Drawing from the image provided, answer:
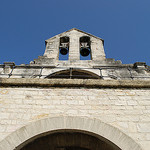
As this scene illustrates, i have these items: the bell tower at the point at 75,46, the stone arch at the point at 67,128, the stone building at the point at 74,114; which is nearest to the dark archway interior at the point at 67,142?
the stone building at the point at 74,114

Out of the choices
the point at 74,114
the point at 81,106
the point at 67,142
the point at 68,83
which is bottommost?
the point at 67,142

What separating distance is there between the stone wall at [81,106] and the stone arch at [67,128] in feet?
0.45

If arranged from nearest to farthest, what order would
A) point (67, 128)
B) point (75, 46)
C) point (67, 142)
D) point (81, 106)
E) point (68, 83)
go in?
point (67, 128), point (81, 106), point (67, 142), point (68, 83), point (75, 46)

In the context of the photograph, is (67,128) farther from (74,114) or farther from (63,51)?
(63,51)

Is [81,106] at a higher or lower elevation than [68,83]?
lower

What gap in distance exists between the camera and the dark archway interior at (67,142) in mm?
3635

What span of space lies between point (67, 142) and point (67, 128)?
0.77m

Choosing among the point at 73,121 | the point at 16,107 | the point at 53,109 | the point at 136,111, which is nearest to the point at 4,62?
the point at 16,107

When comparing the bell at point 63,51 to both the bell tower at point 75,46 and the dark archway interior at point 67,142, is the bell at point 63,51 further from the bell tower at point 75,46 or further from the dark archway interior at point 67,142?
the dark archway interior at point 67,142

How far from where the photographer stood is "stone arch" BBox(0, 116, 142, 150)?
9.44 ft

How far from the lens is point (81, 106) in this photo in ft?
11.6

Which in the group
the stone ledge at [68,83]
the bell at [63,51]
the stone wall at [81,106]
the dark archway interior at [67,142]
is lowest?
the dark archway interior at [67,142]

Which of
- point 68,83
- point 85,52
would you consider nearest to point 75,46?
point 85,52

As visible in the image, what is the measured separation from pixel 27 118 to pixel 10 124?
1.13 ft
